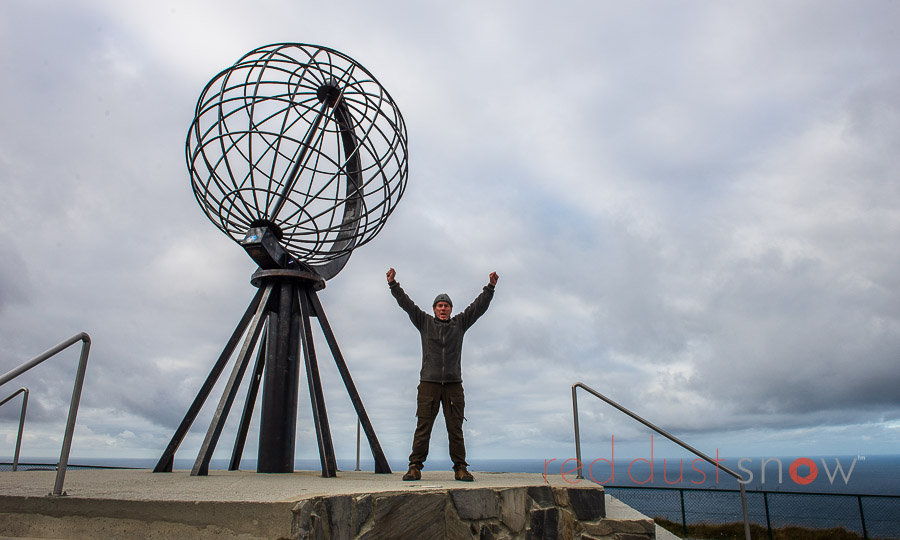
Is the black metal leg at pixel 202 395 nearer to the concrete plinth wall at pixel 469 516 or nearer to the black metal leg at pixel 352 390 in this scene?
the black metal leg at pixel 352 390

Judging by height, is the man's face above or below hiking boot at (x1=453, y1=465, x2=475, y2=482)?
above

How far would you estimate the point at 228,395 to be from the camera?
16.5 feet

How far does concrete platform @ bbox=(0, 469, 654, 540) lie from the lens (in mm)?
2631

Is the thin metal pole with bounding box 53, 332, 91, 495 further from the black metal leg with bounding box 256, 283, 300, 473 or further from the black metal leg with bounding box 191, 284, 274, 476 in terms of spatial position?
the black metal leg with bounding box 256, 283, 300, 473

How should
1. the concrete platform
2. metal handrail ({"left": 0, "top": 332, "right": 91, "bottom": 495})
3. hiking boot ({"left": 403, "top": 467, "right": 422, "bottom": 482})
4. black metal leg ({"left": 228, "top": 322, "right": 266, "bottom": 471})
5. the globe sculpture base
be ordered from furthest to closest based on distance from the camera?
black metal leg ({"left": 228, "top": 322, "right": 266, "bottom": 471}), the globe sculpture base, hiking boot ({"left": 403, "top": 467, "right": 422, "bottom": 482}), metal handrail ({"left": 0, "top": 332, "right": 91, "bottom": 495}), the concrete platform

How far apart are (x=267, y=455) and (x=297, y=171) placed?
9.46ft

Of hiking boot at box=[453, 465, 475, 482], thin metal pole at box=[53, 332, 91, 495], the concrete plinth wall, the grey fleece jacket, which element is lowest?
the concrete plinth wall

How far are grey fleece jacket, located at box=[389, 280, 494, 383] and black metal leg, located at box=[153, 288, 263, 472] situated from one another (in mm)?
1762

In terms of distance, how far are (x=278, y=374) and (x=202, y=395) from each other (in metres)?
0.70

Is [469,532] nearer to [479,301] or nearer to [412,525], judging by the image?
[412,525]

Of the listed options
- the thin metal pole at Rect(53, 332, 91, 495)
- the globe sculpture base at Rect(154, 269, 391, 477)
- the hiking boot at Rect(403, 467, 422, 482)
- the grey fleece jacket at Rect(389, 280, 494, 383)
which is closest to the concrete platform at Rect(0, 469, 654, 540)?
the thin metal pole at Rect(53, 332, 91, 495)

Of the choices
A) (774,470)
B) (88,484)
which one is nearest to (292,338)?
(88,484)

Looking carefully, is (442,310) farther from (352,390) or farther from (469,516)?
(469,516)

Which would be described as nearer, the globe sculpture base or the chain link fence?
the globe sculpture base
